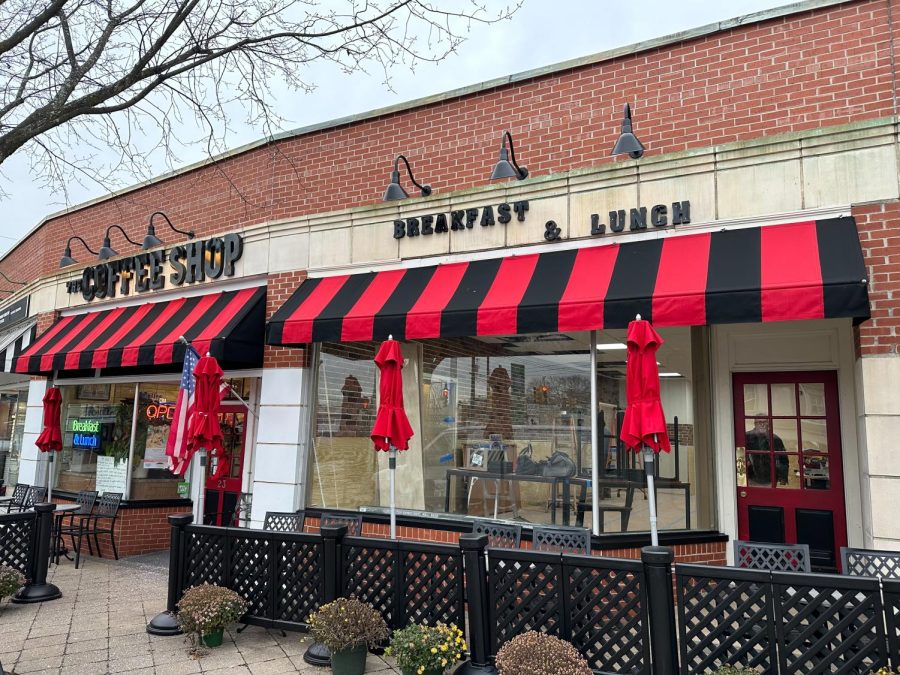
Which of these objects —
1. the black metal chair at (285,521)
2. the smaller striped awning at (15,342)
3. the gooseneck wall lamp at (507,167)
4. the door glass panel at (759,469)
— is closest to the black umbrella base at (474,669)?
the black metal chair at (285,521)

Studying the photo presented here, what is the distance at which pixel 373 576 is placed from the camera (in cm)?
584

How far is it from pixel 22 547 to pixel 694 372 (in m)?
8.25

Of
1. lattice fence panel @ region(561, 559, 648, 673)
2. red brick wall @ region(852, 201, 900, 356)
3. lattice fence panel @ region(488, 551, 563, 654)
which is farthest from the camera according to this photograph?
red brick wall @ region(852, 201, 900, 356)

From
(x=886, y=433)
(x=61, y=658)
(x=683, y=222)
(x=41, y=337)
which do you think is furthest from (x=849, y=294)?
(x=41, y=337)

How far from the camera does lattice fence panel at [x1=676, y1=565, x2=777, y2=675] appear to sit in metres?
4.34

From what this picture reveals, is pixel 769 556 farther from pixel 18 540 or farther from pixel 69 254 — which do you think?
pixel 69 254

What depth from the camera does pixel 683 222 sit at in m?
7.10

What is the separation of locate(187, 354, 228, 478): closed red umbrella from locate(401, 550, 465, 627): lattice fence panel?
10.7ft

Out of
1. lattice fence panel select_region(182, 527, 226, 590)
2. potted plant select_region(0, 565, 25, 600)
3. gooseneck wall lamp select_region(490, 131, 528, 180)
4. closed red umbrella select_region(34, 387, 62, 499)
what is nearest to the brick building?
gooseneck wall lamp select_region(490, 131, 528, 180)

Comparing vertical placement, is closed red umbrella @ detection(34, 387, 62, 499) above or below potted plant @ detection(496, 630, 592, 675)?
above

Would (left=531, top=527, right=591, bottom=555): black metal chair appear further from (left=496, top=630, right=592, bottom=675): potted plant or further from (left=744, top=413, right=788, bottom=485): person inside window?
(left=744, top=413, right=788, bottom=485): person inside window

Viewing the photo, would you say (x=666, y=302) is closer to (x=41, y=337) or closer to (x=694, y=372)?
(x=694, y=372)

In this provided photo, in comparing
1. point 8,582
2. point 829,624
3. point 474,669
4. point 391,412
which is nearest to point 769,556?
point 829,624

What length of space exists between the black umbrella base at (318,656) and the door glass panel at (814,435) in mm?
5524
